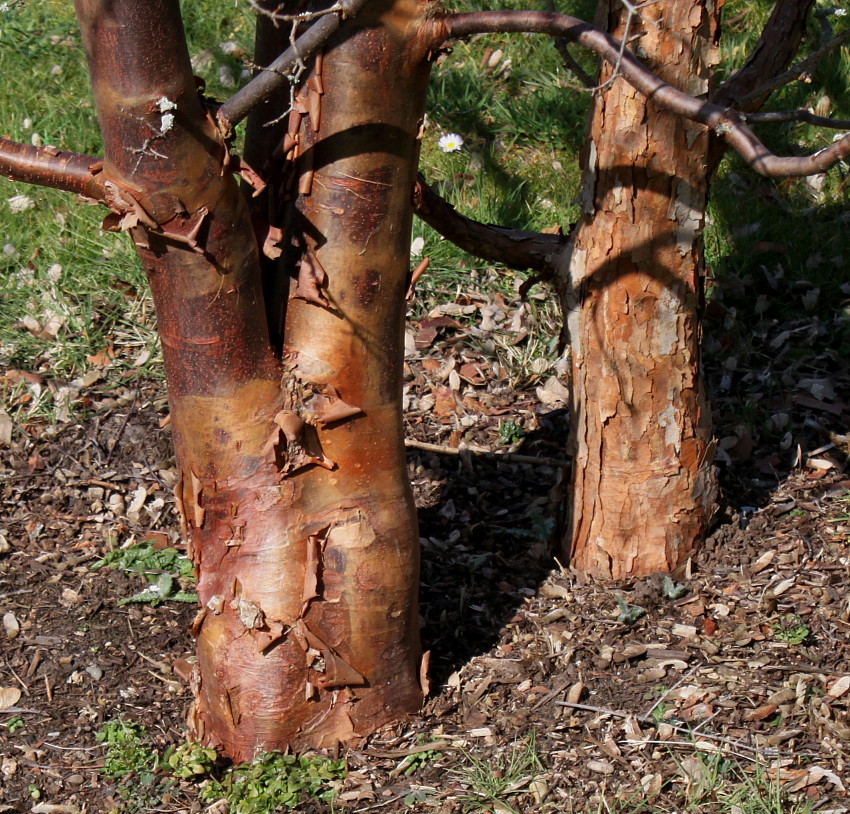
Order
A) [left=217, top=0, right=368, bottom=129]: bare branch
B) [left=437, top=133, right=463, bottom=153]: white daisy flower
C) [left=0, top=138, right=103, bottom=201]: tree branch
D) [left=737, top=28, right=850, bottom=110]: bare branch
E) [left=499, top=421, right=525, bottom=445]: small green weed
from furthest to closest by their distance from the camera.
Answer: [left=437, top=133, right=463, bottom=153]: white daisy flower
[left=499, top=421, right=525, bottom=445]: small green weed
[left=737, top=28, right=850, bottom=110]: bare branch
[left=0, top=138, right=103, bottom=201]: tree branch
[left=217, top=0, right=368, bottom=129]: bare branch

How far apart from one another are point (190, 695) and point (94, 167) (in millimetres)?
1516

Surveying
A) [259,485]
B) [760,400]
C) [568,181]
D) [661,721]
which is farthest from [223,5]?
[661,721]

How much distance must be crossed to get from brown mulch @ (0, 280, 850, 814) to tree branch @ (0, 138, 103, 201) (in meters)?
1.48

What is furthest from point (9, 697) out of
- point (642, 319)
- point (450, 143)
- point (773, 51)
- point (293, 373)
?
point (450, 143)

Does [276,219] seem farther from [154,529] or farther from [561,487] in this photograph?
[154,529]

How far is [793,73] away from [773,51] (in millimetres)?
433

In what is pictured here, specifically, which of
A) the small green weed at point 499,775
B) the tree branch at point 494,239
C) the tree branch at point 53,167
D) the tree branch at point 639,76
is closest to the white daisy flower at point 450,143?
the tree branch at point 494,239

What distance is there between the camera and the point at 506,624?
299cm

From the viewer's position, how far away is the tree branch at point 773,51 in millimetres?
2861

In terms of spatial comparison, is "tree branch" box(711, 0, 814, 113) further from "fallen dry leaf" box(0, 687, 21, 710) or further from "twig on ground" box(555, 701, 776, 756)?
"fallen dry leaf" box(0, 687, 21, 710)

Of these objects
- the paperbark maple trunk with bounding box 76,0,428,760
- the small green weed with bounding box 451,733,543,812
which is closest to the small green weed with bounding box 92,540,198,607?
the paperbark maple trunk with bounding box 76,0,428,760

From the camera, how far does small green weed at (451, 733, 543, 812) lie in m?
2.40

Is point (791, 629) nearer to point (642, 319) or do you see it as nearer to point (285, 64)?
point (642, 319)

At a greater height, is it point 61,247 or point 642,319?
point 61,247
